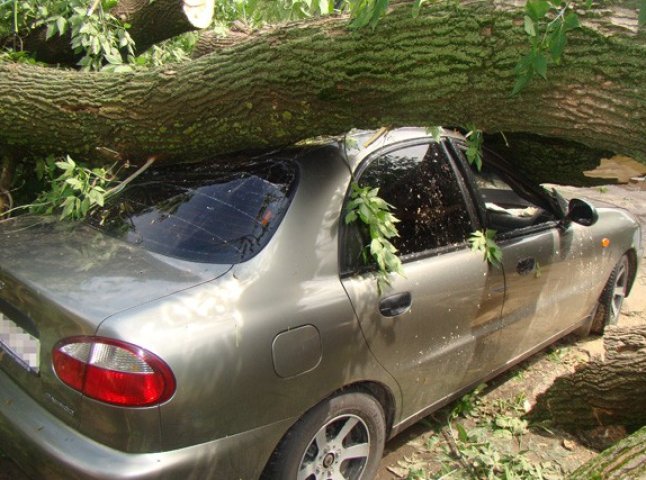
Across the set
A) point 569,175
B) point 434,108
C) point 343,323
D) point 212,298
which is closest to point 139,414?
point 212,298

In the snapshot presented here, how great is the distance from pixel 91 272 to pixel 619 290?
393cm

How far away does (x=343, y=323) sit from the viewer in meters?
2.31

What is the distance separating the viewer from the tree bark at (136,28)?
15.4 feet

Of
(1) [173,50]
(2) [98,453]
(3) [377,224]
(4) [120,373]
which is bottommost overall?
(2) [98,453]

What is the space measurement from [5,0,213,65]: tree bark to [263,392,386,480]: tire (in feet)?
11.7

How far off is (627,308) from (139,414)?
14.8ft

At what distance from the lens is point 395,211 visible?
2.68 meters

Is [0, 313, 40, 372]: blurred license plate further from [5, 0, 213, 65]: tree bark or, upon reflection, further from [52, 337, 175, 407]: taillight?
[5, 0, 213, 65]: tree bark

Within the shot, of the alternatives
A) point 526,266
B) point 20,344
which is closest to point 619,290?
A: point 526,266

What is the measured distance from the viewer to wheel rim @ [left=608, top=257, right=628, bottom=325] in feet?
14.2

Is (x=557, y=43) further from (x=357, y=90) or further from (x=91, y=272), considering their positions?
(x=91, y=272)

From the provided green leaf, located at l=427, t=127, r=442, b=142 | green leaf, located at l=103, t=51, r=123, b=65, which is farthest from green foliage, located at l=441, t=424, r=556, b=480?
green leaf, located at l=103, t=51, r=123, b=65

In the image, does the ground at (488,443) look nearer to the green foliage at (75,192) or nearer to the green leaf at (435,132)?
the green foliage at (75,192)

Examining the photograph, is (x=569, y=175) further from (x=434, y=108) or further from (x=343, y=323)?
(x=343, y=323)
